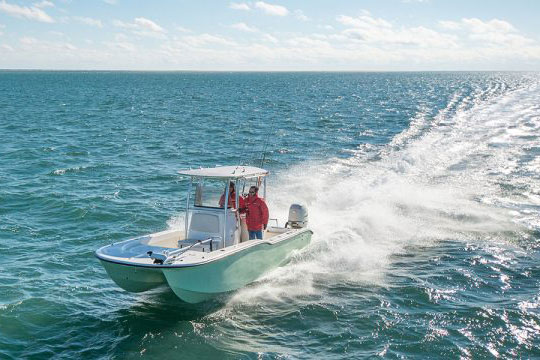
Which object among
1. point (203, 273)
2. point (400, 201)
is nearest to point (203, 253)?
point (203, 273)

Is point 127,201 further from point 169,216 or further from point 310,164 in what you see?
point 310,164

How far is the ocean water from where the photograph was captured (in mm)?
12172

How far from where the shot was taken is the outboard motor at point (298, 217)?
18.0 metres

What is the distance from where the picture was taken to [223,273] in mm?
13477

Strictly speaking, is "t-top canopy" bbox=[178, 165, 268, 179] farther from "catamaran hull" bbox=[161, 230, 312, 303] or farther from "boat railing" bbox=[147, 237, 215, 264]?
"boat railing" bbox=[147, 237, 215, 264]

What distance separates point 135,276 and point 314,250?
7.01 m

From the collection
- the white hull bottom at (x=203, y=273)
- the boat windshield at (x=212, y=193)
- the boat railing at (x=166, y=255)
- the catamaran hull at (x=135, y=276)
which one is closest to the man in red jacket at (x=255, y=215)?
the white hull bottom at (x=203, y=273)

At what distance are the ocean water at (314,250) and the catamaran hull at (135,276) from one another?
769 millimetres

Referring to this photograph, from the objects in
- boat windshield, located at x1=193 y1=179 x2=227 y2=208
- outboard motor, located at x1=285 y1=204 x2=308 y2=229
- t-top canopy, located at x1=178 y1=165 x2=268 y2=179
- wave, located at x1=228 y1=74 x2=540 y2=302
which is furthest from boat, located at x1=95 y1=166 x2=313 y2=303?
boat windshield, located at x1=193 y1=179 x2=227 y2=208

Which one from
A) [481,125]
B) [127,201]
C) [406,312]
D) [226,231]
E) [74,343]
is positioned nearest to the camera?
[74,343]

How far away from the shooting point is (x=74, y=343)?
11875 millimetres

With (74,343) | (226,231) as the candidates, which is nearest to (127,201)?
(226,231)

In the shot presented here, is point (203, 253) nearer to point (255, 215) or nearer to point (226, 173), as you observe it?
point (255, 215)

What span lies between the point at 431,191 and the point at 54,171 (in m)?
18.4
